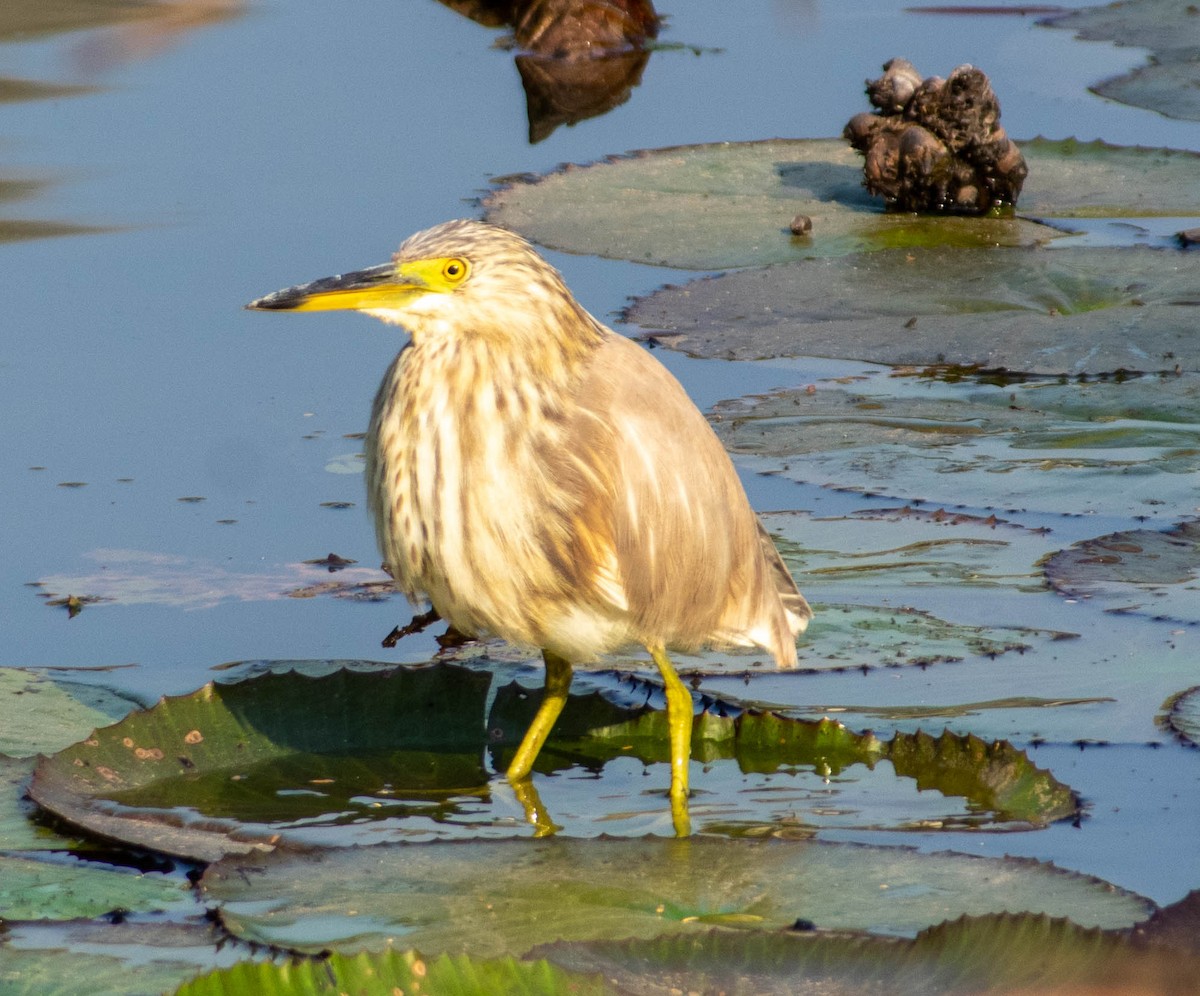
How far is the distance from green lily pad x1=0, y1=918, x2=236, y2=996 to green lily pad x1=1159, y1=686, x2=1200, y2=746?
2.03 m

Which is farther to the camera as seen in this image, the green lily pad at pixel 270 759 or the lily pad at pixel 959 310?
the lily pad at pixel 959 310

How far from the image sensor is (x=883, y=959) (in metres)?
2.80

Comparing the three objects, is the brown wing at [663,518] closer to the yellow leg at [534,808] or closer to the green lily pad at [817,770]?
the green lily pad at [817,770]

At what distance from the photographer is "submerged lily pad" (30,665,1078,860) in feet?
12.2

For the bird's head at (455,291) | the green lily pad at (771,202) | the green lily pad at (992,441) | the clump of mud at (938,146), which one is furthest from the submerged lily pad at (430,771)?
the clump of mud at (938,146)

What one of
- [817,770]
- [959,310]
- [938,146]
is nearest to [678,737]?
[817,770]

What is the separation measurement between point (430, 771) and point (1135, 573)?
1.94 m

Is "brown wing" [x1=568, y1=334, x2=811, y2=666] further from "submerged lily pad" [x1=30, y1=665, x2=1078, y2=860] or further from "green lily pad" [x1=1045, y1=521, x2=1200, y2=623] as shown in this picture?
"green lily pad" [x1=1045, y1=521, x2=1200, y2=623]

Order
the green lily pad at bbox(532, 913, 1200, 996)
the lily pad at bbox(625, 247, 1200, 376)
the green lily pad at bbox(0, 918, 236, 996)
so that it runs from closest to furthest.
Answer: the green lily pad at bbox(532, 913, 1200, 996)
the green lily pad at bbox(0, 918, 236, 996)
the lily pad at bbox(625, 247, 1200, 376)

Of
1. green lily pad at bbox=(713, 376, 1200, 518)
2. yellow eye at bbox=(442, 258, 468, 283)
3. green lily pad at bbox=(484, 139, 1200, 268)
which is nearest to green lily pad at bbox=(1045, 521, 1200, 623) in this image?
green lily pad at bbox=(713, 376, 1200, 518)

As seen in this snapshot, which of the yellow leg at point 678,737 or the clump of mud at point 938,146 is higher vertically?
the clump of mud at point 938,146

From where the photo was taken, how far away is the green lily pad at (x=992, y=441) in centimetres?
548

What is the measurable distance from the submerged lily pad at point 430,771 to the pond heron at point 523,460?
Answer: 0.14 metres

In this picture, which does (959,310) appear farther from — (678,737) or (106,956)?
(106,956)
